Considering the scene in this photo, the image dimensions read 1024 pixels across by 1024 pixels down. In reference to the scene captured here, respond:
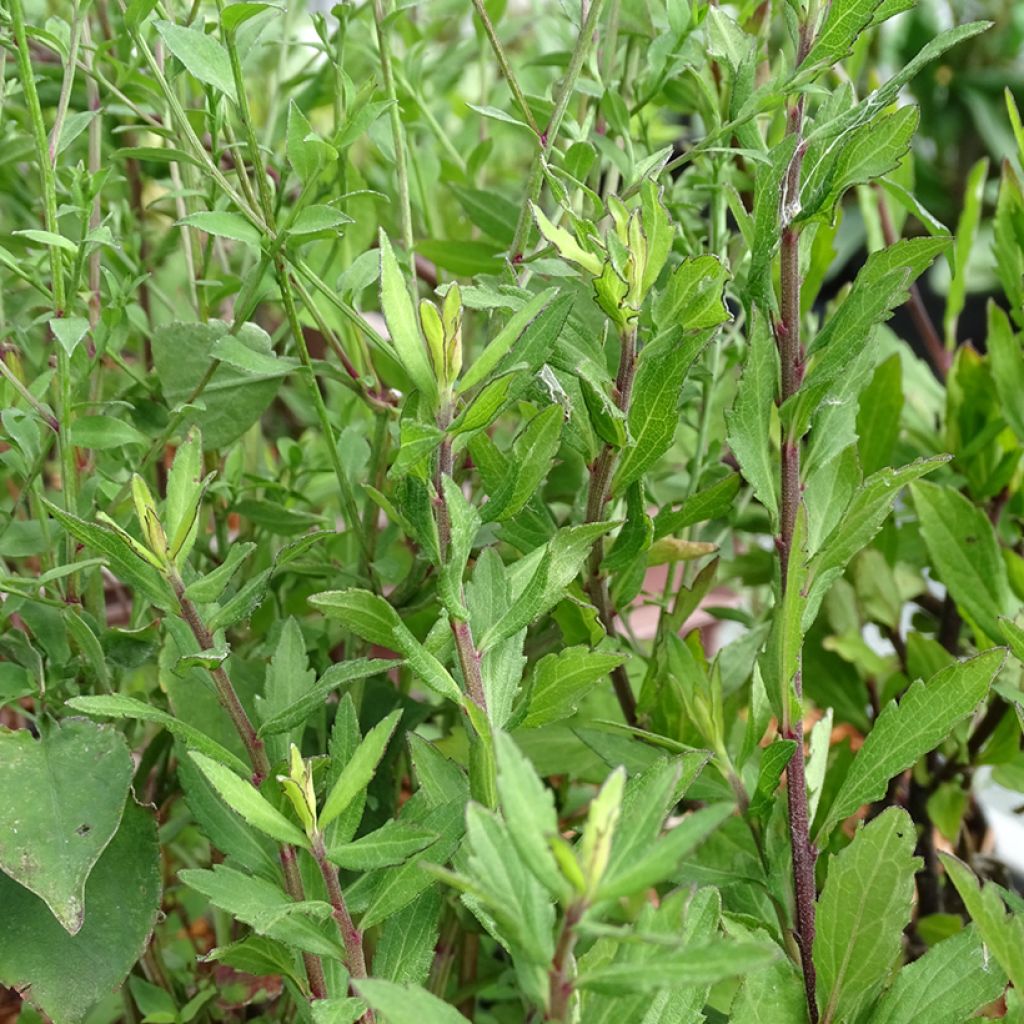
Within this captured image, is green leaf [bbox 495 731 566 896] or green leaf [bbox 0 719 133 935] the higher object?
green leaf [bbox 495 731 566 896]

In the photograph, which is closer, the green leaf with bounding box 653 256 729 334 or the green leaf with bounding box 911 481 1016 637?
the green leaf with bounding box 653 256 729 334

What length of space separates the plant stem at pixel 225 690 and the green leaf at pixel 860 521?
0.42 feet

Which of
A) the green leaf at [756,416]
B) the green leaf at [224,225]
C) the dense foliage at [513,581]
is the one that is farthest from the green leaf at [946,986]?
the green leaf at [224,225]

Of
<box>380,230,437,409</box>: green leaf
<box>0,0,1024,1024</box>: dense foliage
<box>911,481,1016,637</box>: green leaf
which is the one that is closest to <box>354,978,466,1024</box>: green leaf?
<box>0,0,1024,1024</box>: dense foliage

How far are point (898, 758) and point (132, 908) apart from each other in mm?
185

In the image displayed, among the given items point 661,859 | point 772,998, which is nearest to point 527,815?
point 661,859

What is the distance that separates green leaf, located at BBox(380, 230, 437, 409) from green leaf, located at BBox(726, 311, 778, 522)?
8cm

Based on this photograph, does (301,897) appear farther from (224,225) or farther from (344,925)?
(224,225)

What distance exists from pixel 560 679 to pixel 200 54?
16cm

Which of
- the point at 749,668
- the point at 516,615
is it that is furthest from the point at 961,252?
the point at 516,615

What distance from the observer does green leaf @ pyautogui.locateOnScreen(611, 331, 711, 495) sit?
0.26 meters

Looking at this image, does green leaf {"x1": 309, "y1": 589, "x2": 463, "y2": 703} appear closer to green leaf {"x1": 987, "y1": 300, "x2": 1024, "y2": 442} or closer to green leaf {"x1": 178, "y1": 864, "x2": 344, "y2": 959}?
green leaf {"x1": 178, "y1": 864, "x2": 344, "y2": 959}

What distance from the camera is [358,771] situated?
0.75 feet

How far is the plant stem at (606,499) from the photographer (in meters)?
0.27
